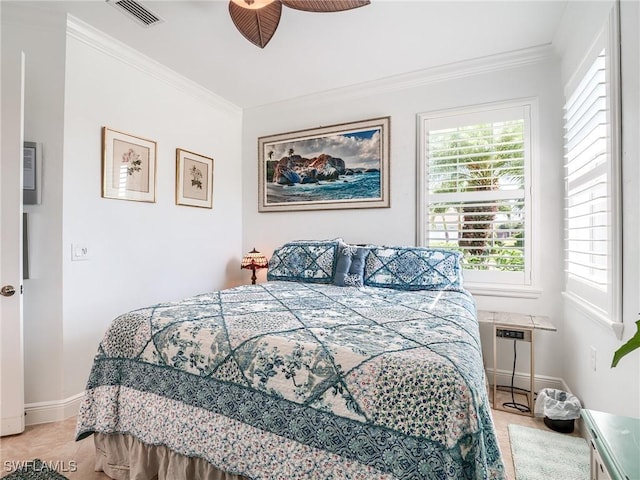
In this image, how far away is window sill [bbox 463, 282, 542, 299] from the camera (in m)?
2.76

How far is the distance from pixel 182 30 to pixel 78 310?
2202 mm

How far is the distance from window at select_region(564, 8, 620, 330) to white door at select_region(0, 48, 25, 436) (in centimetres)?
332

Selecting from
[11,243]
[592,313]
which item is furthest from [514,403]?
[11,243]

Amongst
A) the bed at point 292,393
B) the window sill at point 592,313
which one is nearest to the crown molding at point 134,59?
the bed at point 292,393

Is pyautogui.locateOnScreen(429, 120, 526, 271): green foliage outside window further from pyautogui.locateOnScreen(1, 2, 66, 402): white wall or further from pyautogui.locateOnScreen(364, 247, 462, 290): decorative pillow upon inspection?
pyautogui.locateOnScreen(1, 2, 66, 402): white wall

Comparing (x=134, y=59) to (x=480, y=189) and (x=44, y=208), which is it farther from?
(x=480, y=189)

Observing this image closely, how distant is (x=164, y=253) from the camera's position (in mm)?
3119

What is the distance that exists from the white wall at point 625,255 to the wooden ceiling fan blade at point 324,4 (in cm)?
131

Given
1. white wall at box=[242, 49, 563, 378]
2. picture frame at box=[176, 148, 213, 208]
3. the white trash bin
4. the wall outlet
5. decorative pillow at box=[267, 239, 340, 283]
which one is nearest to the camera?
the white trash bin

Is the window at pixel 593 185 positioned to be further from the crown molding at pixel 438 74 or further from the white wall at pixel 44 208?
the white wall at pixel 44 208

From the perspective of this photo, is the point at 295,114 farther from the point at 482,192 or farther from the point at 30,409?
the point at 30,409

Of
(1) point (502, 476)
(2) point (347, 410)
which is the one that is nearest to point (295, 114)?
(2) point (347, 410)

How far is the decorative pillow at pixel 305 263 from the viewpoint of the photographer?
296cm

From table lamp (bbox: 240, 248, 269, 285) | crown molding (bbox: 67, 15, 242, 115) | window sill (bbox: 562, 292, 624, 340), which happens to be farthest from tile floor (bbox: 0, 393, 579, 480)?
crown molding (bbox: 67, 15, 242, 115)
